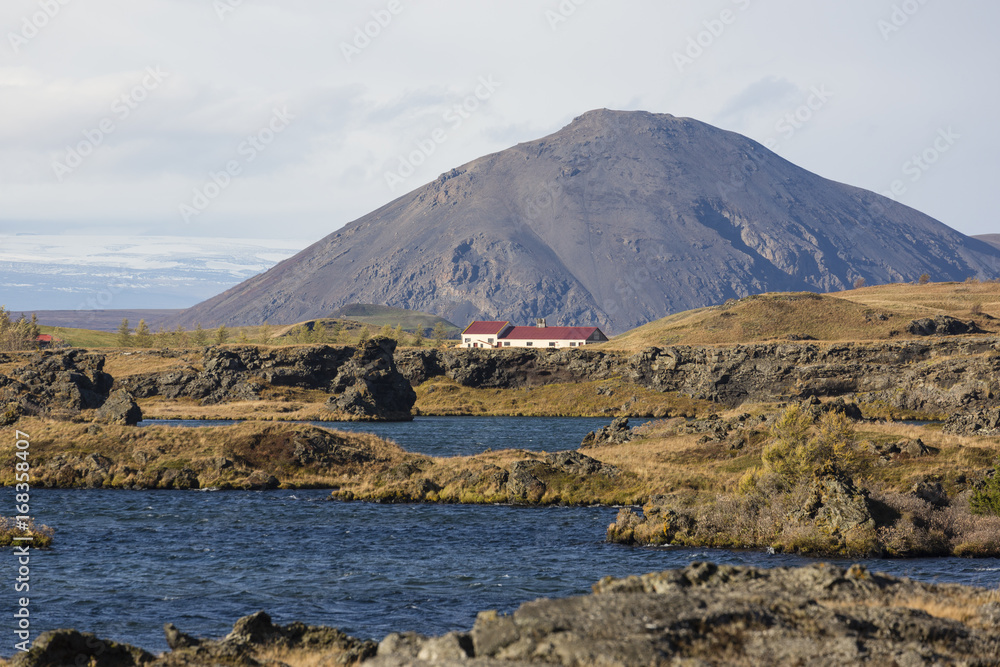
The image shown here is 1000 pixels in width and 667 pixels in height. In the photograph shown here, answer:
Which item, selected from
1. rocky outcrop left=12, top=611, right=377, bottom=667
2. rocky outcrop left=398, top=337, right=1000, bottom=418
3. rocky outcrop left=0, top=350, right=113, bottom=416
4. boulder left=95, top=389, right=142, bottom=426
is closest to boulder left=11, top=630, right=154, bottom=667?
rocky outcrop left=12, top=611, right=377, bottom=667

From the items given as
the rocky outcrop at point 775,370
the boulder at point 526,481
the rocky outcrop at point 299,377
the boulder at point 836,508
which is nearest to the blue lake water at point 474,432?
the rocky outcrop at point 299,377

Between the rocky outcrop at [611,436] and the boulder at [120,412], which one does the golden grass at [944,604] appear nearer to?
the rocky outcrop at [611,436]

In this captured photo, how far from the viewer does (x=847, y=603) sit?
16.8 meters

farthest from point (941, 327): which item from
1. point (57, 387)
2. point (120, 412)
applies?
point (57, 387)

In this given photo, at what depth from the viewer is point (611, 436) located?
79625mm

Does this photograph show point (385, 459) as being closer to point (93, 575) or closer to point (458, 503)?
point (458, 503)

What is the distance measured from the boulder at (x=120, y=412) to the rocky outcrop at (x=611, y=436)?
49913 mm

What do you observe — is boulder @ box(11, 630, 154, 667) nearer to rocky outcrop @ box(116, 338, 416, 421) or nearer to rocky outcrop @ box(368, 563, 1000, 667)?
rocky outcrop @ box(368, 563, 1000, 667)

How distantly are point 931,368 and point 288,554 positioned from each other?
125313 mm

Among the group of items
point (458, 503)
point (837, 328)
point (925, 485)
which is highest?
point (837, 328)

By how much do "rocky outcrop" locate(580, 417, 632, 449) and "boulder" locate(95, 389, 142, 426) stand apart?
49.9 metres

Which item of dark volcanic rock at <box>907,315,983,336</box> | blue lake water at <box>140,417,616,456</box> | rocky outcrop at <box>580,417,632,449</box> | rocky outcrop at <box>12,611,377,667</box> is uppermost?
dark volcanic rock at <box>907,315,983,336</box>

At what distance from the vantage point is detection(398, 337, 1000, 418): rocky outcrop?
12850cm

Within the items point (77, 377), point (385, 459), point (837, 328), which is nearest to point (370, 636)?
point (385, 459)
